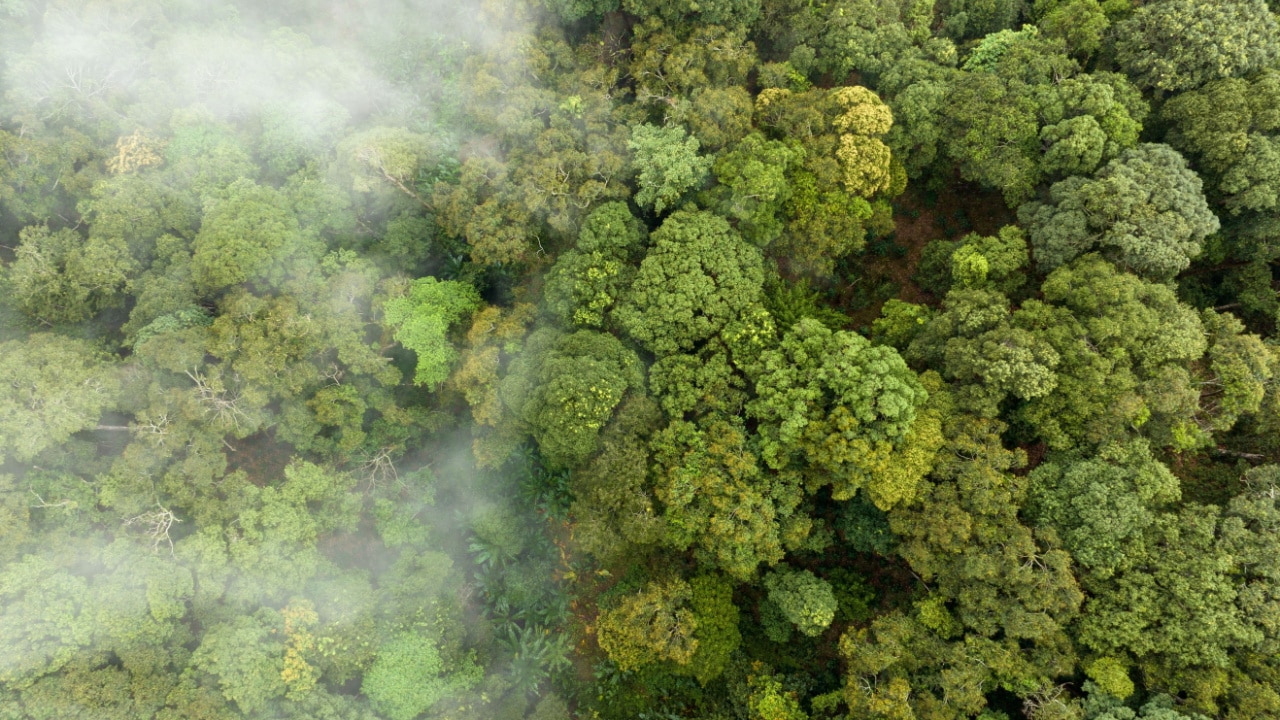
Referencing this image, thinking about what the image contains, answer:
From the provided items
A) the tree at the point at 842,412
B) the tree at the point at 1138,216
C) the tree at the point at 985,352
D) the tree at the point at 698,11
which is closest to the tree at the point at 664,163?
the tree at the point at 698,11

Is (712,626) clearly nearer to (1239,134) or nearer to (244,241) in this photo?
(244,241)

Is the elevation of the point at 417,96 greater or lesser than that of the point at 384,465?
greater

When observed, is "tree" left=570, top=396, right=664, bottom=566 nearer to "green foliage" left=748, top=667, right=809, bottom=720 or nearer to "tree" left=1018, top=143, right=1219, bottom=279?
"green foliage" left=748, top=667, right=809, bottom=720

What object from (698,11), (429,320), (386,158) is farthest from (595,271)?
(698,11)

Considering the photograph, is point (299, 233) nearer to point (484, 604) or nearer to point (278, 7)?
point (278, 7)

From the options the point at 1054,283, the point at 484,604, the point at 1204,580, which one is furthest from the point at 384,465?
the point at 1204,580

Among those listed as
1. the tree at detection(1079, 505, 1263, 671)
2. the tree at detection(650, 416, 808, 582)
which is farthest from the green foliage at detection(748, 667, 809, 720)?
the tree at detection(1079, 505, 1263, 671)

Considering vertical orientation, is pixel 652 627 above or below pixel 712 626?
below
